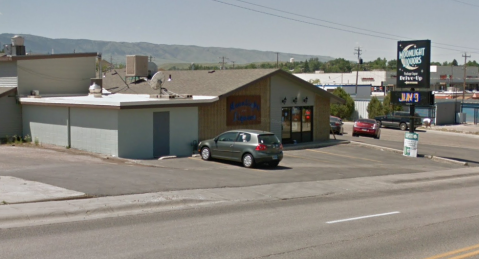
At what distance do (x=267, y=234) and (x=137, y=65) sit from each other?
1034 inches

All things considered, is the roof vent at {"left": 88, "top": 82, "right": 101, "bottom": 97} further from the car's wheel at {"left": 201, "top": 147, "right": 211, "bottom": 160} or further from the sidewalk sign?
the sidewalk sign

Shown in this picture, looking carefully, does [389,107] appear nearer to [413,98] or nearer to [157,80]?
[413,98]

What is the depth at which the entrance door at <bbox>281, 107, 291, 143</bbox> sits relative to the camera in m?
32.6

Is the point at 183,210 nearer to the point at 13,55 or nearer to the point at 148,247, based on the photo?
the point at 148,247

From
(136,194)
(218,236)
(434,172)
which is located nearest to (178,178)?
(136,194)

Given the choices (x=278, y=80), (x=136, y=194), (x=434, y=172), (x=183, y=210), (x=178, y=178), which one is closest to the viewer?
(x=183, y=210)

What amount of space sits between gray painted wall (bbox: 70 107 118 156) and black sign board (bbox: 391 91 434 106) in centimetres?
1726

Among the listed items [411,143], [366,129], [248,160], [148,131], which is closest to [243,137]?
[248,160]

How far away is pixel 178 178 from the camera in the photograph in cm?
1870

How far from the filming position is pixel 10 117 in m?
29.4

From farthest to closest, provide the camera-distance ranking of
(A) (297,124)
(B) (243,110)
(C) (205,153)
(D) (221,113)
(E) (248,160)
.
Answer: (A) (297,124), (B) (243,110), (D) (221,113), (C) (205,153), (E) (248,160)

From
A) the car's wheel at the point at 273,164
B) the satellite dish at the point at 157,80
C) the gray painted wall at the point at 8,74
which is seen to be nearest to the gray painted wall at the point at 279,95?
the satellite dish at the point at 157,80

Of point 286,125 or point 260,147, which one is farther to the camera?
point 286,125

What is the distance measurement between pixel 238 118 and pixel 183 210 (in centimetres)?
1612
